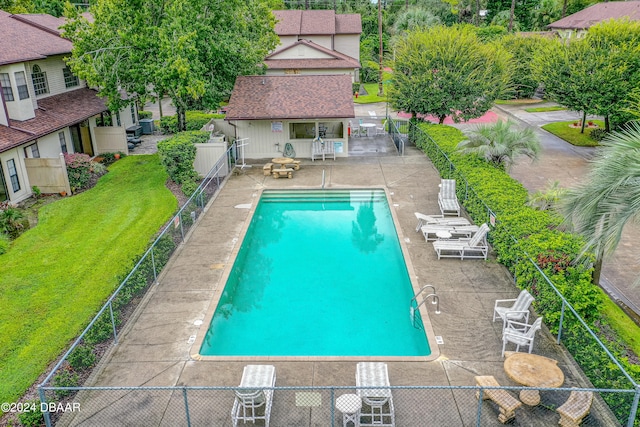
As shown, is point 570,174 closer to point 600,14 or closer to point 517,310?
point 517,310

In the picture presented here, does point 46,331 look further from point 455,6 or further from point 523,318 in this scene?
point 455,6

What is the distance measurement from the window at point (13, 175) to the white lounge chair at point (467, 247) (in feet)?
54.8

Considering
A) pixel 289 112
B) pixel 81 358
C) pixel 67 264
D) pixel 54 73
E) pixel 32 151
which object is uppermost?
pixel 54 73

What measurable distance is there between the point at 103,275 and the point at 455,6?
63.3 meters

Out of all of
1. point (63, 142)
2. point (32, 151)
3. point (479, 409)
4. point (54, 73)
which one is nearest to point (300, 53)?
point (54, 73)

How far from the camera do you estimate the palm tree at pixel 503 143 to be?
1916 centimetres

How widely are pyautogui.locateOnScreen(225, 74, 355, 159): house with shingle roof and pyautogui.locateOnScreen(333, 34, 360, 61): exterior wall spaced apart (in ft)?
81.3

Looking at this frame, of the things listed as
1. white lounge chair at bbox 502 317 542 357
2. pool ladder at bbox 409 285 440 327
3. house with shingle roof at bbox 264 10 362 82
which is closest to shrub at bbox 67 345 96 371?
pool ladder at bbox 409 285 440 327

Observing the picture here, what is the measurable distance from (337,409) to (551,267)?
6.11 m

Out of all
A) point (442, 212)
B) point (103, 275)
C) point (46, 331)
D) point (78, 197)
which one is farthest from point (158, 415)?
point (78, 197)

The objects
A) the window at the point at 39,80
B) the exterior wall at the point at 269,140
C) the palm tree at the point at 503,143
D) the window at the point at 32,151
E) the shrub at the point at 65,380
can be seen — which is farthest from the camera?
the exterior wall at the point at 269,140

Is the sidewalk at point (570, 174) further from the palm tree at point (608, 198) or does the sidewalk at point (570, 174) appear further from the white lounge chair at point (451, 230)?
the white lounge chair at point (451, 230)

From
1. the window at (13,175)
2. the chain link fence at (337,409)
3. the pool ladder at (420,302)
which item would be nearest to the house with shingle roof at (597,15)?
the pool ladder at (420,302)

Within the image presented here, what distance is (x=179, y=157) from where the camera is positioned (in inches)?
877
